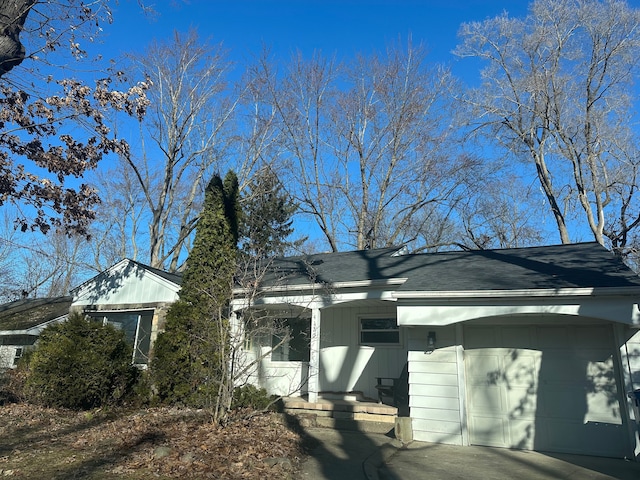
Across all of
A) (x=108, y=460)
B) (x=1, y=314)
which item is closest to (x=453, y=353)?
(x=108, y=460)

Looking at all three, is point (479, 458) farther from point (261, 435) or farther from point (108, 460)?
point (108, 460)

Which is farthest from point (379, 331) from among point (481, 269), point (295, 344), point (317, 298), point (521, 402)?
point (521, 402)

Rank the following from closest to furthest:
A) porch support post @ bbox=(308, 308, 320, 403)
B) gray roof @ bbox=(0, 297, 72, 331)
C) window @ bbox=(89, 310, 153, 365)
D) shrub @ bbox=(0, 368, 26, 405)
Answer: porch support post @ bbox=(308, 308, 320, 403) → shrub @ bbox=(0, 368, 26, 405) → window @ bbox=(89, 310, 153, 365) → gray roof @ bbox=(0, 297, 72, 331)

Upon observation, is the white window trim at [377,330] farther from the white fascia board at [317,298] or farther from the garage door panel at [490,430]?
the garage door panel at [490,430]

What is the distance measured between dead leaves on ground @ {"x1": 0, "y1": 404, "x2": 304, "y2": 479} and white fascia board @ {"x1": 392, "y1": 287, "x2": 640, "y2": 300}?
3.23m

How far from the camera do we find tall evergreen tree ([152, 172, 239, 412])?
8872 mm

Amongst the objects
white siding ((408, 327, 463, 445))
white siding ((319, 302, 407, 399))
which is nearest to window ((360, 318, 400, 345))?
white siding ((319, 302, 407, 399))

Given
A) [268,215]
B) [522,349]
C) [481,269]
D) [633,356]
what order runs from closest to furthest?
1. [633,356]
2. [522,349]
3. [481,269]
4. [268,215]

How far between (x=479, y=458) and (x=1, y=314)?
19.0 m

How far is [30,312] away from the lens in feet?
57.1

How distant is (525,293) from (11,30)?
842cm

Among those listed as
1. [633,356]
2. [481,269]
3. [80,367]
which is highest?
[481,269]

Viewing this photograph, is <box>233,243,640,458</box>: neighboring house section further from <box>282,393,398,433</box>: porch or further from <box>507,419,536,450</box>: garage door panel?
<box>282,393,398,433</box>: porch

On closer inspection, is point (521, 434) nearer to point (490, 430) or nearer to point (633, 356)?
point (490, 430)
